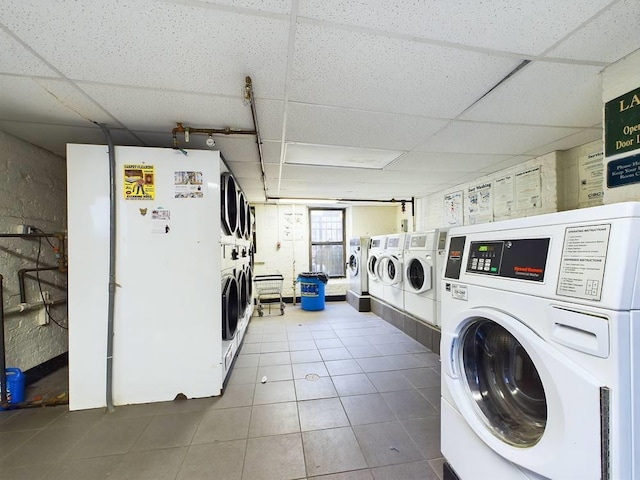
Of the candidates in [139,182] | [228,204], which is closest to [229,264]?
[228,204]

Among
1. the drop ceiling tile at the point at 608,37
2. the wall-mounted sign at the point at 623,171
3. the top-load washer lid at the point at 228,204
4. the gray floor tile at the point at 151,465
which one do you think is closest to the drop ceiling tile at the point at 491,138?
the drop ceiling tile at the point at 608,37

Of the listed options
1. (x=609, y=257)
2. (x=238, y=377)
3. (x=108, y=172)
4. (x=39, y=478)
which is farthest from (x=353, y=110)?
(x=39, y=478)

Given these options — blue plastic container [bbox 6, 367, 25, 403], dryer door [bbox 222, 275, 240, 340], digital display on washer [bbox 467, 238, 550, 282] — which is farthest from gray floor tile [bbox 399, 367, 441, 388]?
blue plastic container [bbox 6, 367, 25, 403]

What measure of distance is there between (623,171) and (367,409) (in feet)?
6.90

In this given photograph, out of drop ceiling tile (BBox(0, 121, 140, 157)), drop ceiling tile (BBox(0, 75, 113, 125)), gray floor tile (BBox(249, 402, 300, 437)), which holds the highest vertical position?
drop ceiling tile (BBox(0, 121, 140, 157))

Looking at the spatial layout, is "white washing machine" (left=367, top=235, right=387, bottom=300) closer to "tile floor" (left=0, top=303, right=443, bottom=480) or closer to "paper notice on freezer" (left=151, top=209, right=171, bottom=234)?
"tile floor" (left=0, top=303, right=443, bottom=480)

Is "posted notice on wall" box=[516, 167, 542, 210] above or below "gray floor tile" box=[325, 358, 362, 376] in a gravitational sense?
above

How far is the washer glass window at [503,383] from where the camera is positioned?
102 cm

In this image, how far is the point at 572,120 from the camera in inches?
77.2

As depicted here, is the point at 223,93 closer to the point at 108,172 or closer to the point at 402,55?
the point at 402,55

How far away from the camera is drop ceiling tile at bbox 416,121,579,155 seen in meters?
2.08

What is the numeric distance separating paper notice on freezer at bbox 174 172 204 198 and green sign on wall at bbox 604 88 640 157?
2.59 m

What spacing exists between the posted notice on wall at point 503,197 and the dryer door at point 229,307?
3273 mm

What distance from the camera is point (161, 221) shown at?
2.06 m
